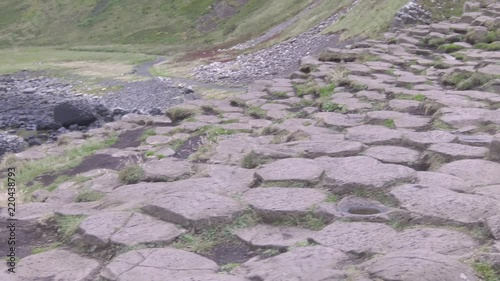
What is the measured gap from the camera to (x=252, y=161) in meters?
6.62

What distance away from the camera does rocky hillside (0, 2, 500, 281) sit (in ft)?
13.7

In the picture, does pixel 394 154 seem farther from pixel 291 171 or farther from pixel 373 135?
pixel 291 171

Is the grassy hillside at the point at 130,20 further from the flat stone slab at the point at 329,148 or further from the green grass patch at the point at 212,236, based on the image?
the green grass patch at the point at 212,236

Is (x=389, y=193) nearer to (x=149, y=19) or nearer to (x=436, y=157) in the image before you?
(x=436, y=157)

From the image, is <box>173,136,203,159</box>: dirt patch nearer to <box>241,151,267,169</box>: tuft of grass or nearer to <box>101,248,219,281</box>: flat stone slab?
<box>241,151,267,169</box>: tuft of grass

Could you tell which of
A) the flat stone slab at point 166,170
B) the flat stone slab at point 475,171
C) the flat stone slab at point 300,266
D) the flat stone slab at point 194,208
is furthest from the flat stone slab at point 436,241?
the flat stone slab at point 166,170

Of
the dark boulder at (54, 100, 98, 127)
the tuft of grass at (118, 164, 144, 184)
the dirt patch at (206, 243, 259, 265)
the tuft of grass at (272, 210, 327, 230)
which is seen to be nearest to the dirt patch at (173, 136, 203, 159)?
the tuft of grass at (118, 164, 144, 184)

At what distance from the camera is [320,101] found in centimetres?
1010

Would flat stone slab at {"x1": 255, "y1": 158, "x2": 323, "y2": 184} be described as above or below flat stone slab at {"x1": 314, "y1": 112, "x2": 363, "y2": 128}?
above

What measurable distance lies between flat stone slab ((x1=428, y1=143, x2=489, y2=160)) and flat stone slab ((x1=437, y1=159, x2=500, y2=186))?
17cm

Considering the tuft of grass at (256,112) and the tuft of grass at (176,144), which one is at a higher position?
the tuft of grass at (176,144)

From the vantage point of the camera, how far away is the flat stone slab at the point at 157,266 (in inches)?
165

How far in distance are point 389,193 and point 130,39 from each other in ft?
146

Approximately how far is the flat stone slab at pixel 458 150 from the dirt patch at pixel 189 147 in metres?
3.37
